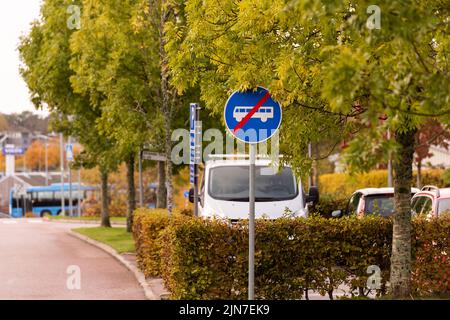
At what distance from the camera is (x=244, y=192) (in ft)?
60.8

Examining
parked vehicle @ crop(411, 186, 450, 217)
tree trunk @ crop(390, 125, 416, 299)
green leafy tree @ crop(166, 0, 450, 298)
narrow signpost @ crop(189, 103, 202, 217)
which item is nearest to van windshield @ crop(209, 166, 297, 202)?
narrow signpost @ crop(189, 103, 202, 217)

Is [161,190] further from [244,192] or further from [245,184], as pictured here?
[244,192]

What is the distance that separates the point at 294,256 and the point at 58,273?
7.70 metres

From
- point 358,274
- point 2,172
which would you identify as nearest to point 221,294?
point 358,274

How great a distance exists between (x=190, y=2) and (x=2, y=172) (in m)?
141

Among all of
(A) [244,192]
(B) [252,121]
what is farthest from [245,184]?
(B) [252,121]

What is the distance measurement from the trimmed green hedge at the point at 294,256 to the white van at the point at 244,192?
4.87 m

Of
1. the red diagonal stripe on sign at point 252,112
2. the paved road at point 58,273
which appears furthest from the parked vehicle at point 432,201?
the red diagonal stripe on sign at point 252,112

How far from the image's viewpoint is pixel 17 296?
591 inches

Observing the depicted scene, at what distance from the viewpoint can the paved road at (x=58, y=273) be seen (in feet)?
50.7

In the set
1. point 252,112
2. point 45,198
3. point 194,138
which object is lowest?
point 45,198

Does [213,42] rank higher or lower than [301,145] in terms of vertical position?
higher

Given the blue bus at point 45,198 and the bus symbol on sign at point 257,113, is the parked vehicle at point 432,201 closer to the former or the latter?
the bus symbol on sign at point 257,113

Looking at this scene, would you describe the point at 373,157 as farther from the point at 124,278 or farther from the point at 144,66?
the point at 144,66
